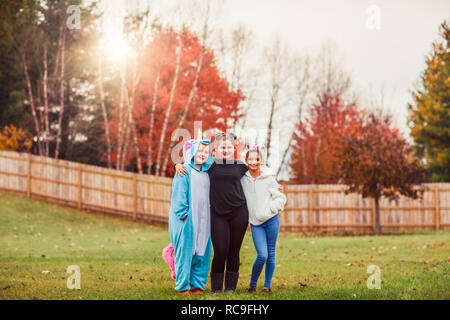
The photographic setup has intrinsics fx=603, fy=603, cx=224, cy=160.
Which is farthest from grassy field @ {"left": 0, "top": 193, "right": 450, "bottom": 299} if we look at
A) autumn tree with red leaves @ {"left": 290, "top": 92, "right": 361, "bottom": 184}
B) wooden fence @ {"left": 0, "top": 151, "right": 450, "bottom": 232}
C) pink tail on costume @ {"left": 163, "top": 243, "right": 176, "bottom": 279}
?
autumn tree with red leaves @ {"left": 290, "top": 92, "right": 361, "bottom": 184}

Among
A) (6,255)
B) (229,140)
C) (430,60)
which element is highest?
(430,60)

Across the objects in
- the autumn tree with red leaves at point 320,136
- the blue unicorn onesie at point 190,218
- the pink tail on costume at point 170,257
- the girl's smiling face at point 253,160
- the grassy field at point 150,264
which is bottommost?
the grassy field at point 150,264

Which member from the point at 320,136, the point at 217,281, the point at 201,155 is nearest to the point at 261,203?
the point at 201,155

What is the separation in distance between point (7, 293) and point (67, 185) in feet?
57.9

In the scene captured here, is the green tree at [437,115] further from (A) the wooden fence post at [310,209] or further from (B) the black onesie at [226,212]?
(B) the black onesie at [226,212]

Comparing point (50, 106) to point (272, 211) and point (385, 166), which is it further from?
point (272, 211)

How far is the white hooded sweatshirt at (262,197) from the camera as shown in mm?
7328

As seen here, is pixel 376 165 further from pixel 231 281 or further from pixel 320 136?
pixel 231 281

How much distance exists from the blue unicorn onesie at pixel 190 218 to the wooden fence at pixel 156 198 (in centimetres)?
1639

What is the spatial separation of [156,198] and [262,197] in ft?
56.2

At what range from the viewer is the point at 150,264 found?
11.9 m

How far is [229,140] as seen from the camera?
734cm

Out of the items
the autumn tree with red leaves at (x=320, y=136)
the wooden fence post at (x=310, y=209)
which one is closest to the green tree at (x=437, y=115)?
the autumn tree with red leaves at (x=320, y=136)
